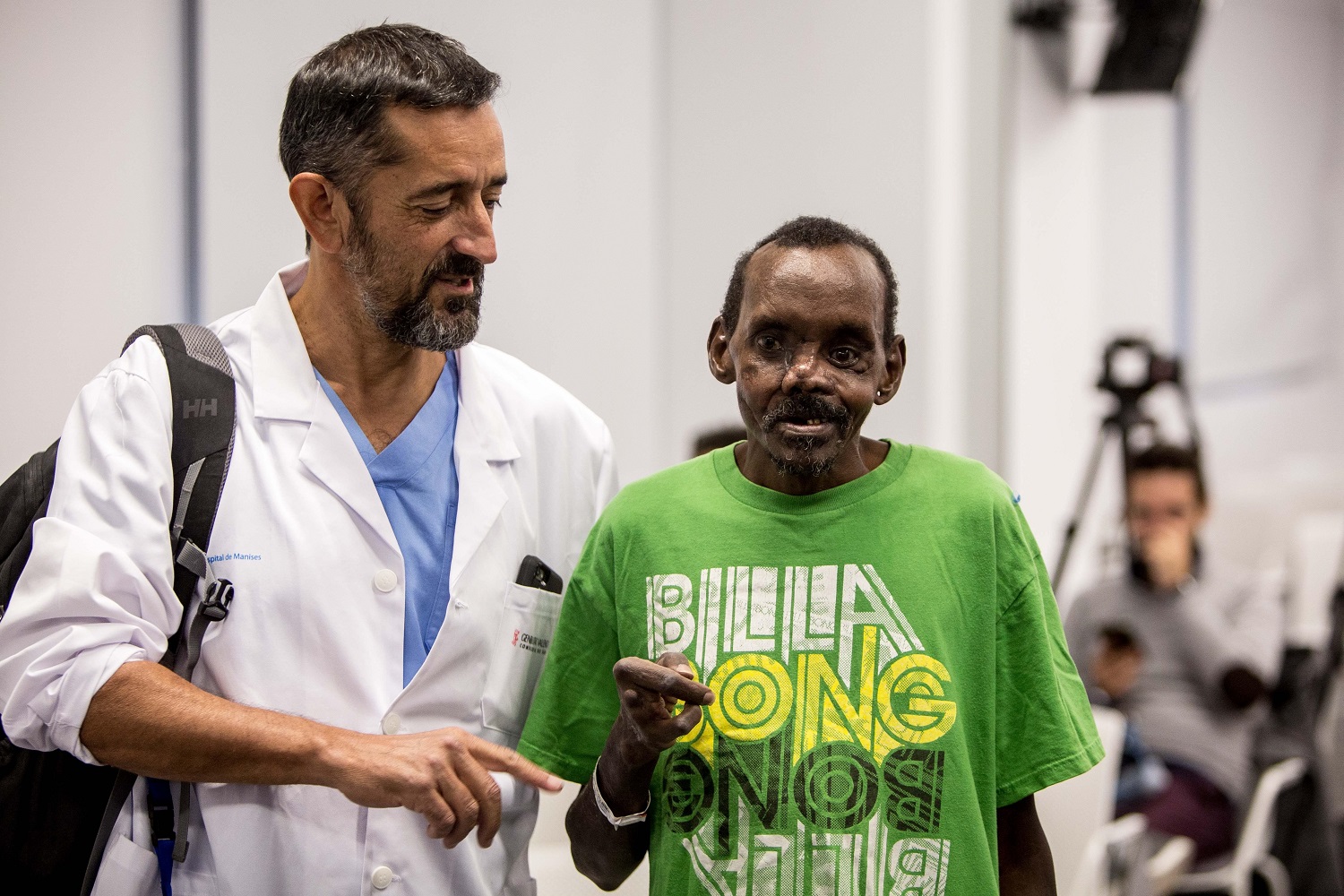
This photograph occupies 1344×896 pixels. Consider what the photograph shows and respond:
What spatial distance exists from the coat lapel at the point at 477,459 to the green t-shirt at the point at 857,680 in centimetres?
24

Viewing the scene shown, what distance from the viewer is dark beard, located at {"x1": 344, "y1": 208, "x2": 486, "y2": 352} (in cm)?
141

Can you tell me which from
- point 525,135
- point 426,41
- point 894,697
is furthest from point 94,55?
point 894,697

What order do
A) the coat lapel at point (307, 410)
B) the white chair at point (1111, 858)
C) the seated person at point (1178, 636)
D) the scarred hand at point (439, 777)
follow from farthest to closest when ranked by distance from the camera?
the seated person at point (1178, 636) → the white chair at point (1111, 858) → the coat lapel at point (307, 410) → the scarred hand at point (439, 777)

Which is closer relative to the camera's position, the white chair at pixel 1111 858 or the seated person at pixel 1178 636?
the white chair at pixel 1111 858

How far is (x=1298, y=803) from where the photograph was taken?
135 inches

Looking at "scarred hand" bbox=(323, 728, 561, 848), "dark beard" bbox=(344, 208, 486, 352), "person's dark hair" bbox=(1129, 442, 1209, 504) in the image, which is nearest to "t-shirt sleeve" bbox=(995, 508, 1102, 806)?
"scarred hand" bbox=(323, 728, 561, 848)

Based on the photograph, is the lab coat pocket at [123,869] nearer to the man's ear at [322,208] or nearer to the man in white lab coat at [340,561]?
the man in white lab coat at [340,561]

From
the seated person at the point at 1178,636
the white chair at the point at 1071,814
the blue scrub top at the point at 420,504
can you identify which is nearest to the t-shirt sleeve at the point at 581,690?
the blue scrub top at the point at 420,504

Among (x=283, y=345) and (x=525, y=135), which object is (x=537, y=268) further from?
(x=283, y=345)

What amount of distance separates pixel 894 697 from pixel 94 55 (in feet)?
5.72

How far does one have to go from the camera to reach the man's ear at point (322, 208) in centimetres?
143

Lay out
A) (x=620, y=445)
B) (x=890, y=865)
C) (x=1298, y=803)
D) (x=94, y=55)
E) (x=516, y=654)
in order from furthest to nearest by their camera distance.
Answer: (x=1298, y=803) < (x=620, y=445) < (x=94, y=55) < (x=516, y=654) < (x=890, y=865)

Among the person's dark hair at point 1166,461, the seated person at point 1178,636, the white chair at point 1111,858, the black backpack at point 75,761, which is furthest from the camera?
the person's dark hair at point 1166,461

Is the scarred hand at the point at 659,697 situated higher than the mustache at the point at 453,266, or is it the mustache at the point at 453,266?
the mustache at the point at 453,266
